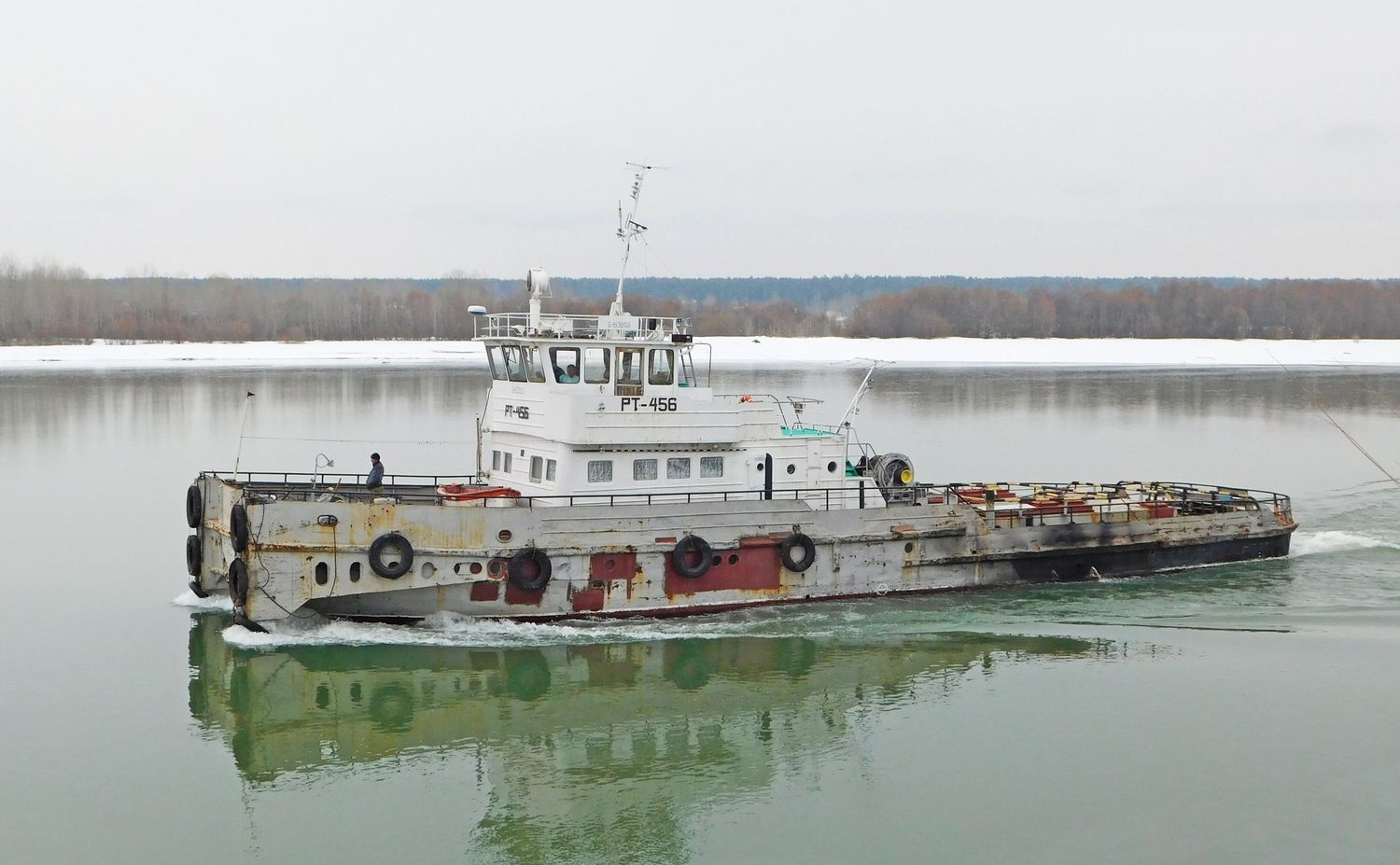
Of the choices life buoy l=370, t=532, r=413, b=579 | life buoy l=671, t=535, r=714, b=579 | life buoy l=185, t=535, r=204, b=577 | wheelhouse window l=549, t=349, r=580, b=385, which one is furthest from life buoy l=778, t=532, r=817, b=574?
life buoy l=185, t=535, r=204, b=577

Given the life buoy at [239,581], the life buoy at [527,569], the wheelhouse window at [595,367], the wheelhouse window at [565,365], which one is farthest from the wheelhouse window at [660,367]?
the life buoy at [239,581]

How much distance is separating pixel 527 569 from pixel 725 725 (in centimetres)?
351

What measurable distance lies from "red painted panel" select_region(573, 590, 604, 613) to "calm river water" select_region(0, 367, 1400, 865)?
0.25 metres

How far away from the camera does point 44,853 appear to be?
36.8 ft

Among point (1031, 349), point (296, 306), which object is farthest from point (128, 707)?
point (296, 306)

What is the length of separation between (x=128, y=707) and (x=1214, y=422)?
3730 centimetres

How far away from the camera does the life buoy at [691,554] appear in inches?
674

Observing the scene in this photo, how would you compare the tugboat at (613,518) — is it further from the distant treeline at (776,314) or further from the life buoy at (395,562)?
the distant treeline at (776,314)

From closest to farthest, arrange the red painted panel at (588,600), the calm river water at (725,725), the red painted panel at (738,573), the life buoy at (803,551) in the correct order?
the calm river water at (725,725) < the red painted panel at (588,600) < the red painted panel at (738,573) < the life buoy at (803,551)

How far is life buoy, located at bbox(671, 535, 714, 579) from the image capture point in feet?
56.2

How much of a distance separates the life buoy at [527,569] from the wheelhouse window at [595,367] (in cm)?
255

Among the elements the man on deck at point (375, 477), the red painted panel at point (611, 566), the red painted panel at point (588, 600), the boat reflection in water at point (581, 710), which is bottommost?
the boat reflection in water at point (581, 710)

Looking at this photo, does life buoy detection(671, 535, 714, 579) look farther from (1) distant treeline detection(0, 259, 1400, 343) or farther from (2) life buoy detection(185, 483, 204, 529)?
(1) distant treeline detection(0, 259, 1400, 343)

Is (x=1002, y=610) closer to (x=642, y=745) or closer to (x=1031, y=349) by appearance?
(x=642, y=745)
